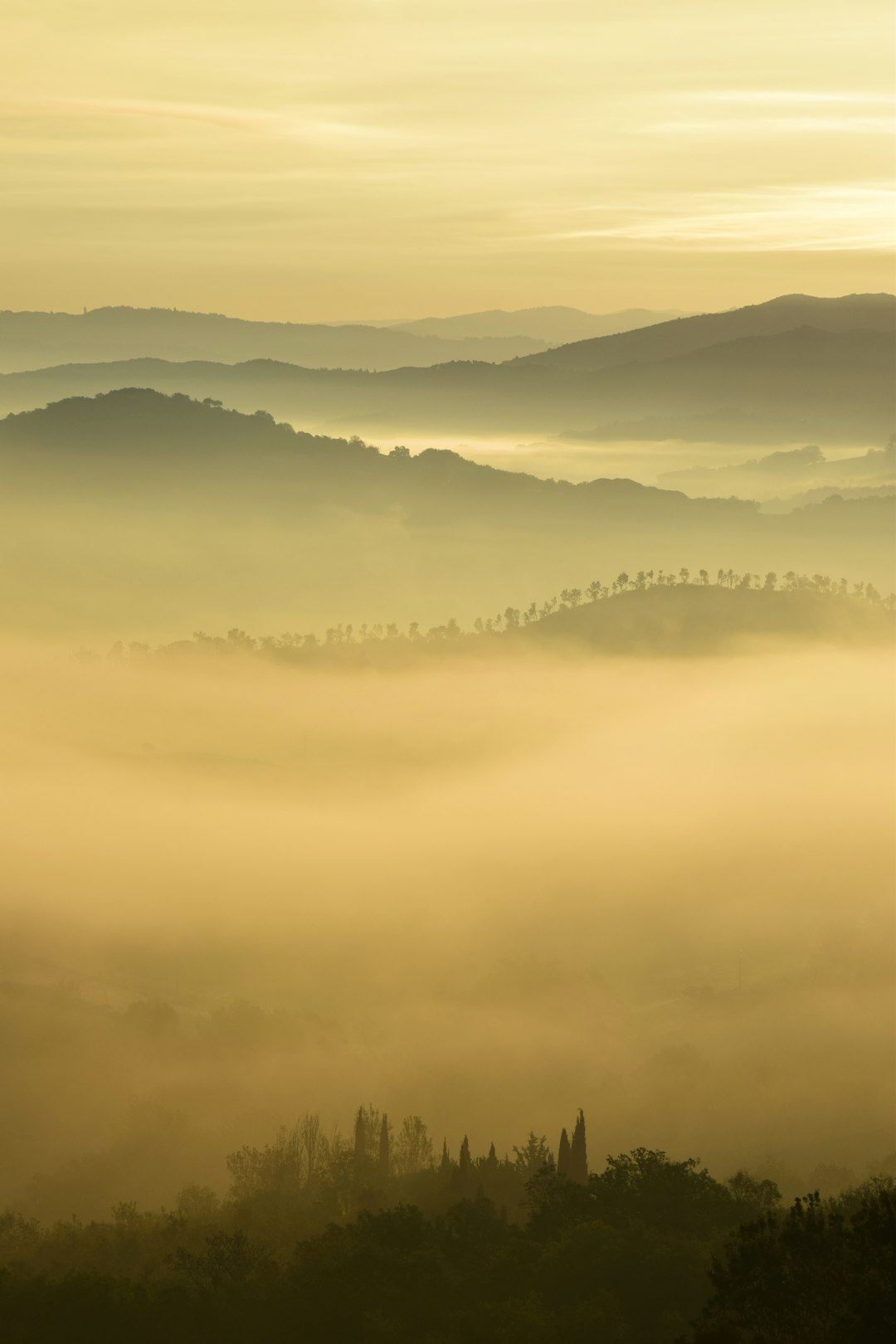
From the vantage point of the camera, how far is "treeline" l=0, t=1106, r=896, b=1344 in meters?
68.9

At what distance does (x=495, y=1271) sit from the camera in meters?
93.2

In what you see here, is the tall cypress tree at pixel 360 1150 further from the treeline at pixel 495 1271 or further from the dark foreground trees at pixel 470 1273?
the dark foreground trees at pixel 470 1273

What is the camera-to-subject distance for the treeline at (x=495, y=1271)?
226 ft

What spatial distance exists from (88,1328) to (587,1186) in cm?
3111

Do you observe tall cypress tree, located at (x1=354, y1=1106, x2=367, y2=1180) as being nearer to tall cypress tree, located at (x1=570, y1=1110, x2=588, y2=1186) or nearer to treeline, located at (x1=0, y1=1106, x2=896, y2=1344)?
tall cypress tree, located at (x1=570, y1=1110, x2=588, y2=1186)

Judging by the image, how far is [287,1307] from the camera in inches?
3605

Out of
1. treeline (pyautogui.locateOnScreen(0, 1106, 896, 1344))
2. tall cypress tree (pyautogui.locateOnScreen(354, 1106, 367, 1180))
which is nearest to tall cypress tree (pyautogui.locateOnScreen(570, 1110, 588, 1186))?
tall cypress tree (pyautogui.locateOnScreen(354, 1106, 367, 1180))

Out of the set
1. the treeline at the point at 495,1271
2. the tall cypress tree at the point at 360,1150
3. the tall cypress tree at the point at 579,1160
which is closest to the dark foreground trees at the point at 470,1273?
the treeline at the point at 495,1271

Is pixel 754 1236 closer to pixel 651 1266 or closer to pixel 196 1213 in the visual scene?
pixel 651 1266

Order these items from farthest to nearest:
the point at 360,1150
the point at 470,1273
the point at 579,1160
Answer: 1. the point at 360,1150
2. the point at 579,1160
3. the point at 470,1273

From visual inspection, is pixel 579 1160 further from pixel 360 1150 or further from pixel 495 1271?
pixel 495 1271

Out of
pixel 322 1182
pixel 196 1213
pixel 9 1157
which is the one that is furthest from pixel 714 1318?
pixel 9 1157

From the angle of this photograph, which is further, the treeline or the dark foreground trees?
the dark foreground trees

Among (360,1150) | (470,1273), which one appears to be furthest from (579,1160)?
(470,1273)
